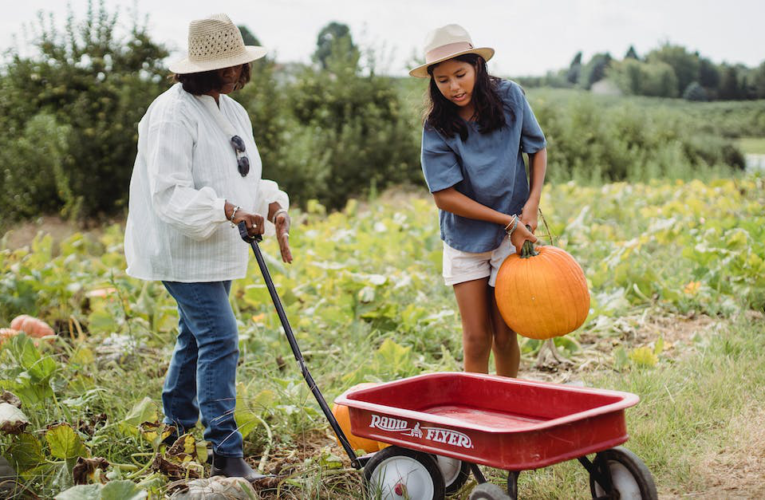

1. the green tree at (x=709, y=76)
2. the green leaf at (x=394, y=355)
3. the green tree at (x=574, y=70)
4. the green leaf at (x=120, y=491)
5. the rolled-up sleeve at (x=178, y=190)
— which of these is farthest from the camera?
the green tree at (x=574, y=70)

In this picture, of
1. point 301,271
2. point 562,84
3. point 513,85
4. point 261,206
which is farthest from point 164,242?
point 562,84

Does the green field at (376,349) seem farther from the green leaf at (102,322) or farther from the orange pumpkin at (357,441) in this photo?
the orange pumpkin at (357,441)

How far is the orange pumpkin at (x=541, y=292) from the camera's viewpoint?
A: 295cm

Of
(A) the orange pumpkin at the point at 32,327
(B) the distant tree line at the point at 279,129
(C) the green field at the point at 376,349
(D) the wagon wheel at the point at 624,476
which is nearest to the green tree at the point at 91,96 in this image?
(B) the distant tree line at the point at 279,129

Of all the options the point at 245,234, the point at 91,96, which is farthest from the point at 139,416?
the point at 91,96

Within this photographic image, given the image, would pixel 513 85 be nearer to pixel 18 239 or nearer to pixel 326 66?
pixel 18 239

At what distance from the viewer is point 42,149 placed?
8727mm

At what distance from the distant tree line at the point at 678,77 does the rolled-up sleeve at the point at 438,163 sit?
55.9 feet

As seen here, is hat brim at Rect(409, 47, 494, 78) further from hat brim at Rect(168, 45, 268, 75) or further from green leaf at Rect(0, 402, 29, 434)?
green leaf at Rect(0, 402, 29, 434)

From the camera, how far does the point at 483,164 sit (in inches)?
121

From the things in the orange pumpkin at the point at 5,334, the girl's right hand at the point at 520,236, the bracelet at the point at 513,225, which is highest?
the bracelet at the point at 513,225

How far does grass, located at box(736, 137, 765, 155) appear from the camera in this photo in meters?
16.1

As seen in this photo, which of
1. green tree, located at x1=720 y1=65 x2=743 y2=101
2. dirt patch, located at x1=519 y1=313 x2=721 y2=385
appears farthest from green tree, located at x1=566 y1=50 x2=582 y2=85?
dirt patch, located at x1=519 y1=313 x2=721 y2=385

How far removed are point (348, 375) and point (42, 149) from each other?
651 centimetres
